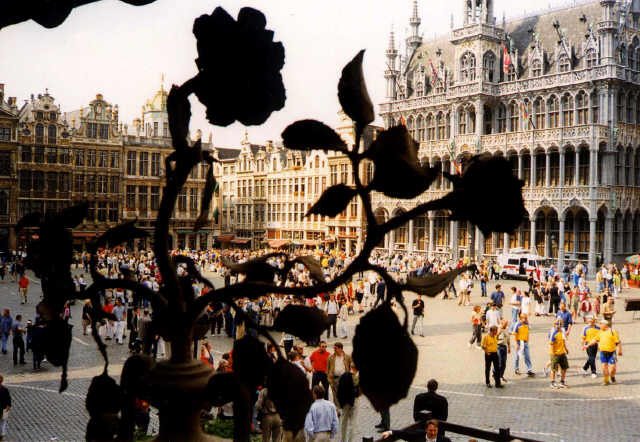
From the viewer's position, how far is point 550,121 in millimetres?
40750

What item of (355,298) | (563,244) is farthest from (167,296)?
(563,244)

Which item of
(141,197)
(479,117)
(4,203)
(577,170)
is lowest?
(4,203)

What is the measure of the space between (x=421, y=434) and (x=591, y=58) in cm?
3921

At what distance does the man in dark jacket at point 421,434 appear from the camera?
5.01m

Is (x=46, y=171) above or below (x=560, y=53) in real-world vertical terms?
below

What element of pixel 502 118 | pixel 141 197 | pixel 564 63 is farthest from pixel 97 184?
pixel 564 63

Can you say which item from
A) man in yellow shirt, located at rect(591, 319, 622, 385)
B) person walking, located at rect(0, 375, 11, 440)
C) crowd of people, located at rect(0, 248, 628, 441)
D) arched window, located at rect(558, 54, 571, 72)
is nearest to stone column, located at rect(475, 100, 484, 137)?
arched window, located at rect(558, 54, 571, 72)

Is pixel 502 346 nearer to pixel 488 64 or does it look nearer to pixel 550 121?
pixel 550 121

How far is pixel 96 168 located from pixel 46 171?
12.6 feet

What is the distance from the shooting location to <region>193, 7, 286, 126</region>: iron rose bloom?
123cm

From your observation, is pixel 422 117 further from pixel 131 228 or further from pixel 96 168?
pixel 131 228

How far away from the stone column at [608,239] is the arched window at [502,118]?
9.92 meters

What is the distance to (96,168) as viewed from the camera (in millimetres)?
50312

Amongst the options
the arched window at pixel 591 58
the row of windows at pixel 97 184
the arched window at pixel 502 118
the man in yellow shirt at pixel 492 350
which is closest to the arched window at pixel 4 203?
the row of windows at pixel 97 184
